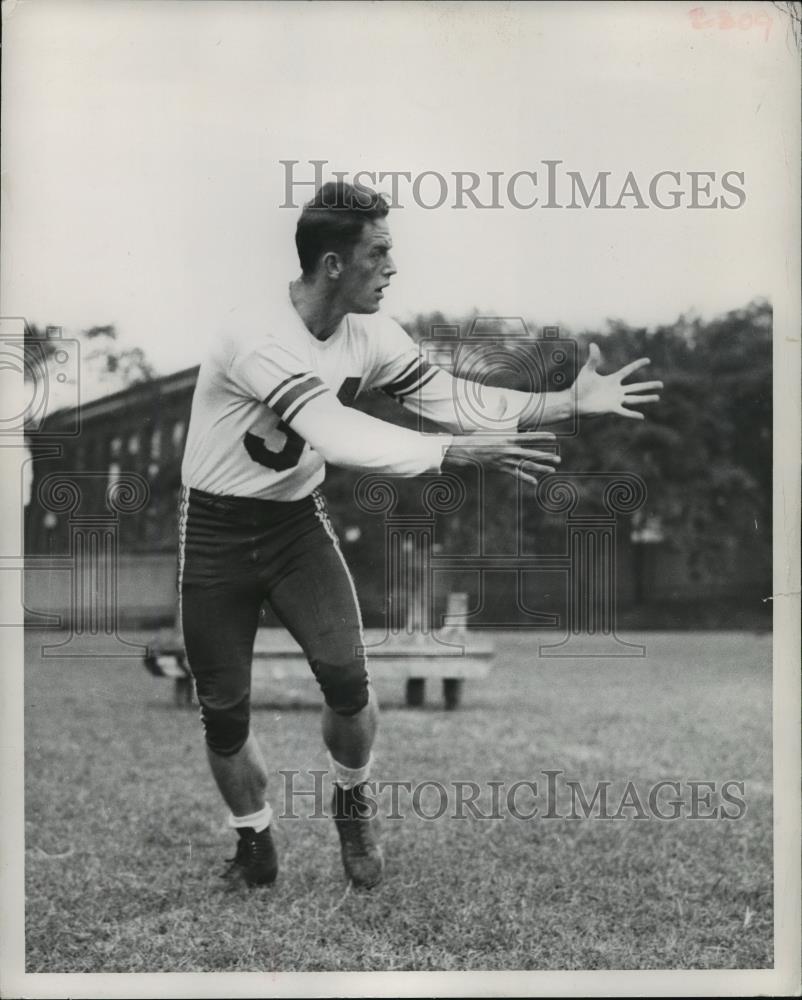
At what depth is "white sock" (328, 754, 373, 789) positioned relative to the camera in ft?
13.7

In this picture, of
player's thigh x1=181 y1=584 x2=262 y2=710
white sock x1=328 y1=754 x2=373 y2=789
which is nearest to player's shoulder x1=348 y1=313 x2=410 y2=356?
player's thigh x1=181 y1=584 x2=262 y2=710

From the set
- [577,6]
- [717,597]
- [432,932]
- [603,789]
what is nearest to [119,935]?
[432,932]

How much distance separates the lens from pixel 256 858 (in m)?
4.20

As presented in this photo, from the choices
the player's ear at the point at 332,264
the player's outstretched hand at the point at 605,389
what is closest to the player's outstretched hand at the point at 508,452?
the player's outstretched hand at the point at 605,389

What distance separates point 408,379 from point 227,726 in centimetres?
→ 124

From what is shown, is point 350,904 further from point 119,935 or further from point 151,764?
point 151,764

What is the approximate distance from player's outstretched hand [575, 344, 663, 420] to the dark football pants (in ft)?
3.07

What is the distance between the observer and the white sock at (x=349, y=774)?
4.19 m

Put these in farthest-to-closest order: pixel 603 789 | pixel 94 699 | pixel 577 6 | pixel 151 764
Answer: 1. pixel 94 699
2. pixel 151 764
3. pixel 603 789
4. pixel 577 6

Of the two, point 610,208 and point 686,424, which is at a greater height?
Answer: point 610,208

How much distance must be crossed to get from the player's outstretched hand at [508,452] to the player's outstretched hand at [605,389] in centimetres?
16

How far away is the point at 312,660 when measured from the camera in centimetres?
409

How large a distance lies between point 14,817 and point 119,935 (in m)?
0.47

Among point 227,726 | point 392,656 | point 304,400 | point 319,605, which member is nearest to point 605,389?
point 304,400
